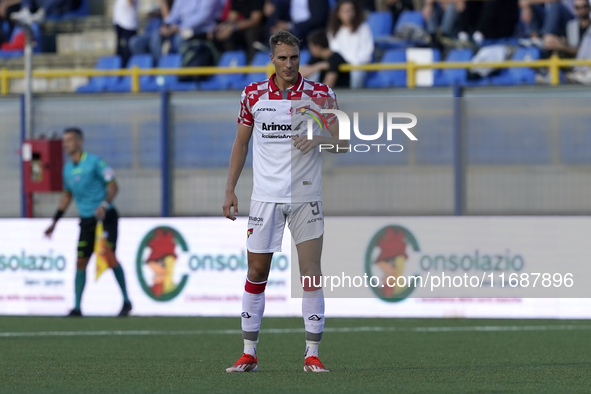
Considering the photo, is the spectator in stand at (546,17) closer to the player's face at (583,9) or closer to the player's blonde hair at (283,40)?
the player's face at (583,9)

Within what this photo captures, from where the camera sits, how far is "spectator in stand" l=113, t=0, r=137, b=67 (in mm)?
18766

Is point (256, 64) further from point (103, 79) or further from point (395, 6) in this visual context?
point (103, 79)

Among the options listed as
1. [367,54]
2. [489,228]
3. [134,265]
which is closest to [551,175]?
[489,228]

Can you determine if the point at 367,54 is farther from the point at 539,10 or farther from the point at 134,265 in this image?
the point at 134,265

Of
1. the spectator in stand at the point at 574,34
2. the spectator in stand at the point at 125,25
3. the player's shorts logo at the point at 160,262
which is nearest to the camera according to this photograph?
the player's shorts logo at the point at 160,262

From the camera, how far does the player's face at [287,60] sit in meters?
6.84

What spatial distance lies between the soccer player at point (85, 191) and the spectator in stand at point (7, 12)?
8505mm

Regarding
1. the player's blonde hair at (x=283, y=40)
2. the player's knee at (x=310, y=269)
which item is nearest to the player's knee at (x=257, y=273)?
the player's knee at (x=310, y=269)

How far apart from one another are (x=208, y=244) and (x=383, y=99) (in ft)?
9.18

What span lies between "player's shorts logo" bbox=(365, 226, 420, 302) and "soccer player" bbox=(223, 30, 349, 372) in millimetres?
6221

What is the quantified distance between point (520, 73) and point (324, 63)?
264 cm

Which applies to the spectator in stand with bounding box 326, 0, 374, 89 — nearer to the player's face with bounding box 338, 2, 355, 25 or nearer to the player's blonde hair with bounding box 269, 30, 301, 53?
the player's face with bounding box 338, 2, 355, 25

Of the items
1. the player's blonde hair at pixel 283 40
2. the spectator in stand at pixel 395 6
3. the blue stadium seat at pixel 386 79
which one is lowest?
the player's blonde hair at pixel 283 40

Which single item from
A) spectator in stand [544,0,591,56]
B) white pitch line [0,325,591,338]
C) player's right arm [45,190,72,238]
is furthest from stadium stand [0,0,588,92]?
white pitch line [0,325,591,338]
